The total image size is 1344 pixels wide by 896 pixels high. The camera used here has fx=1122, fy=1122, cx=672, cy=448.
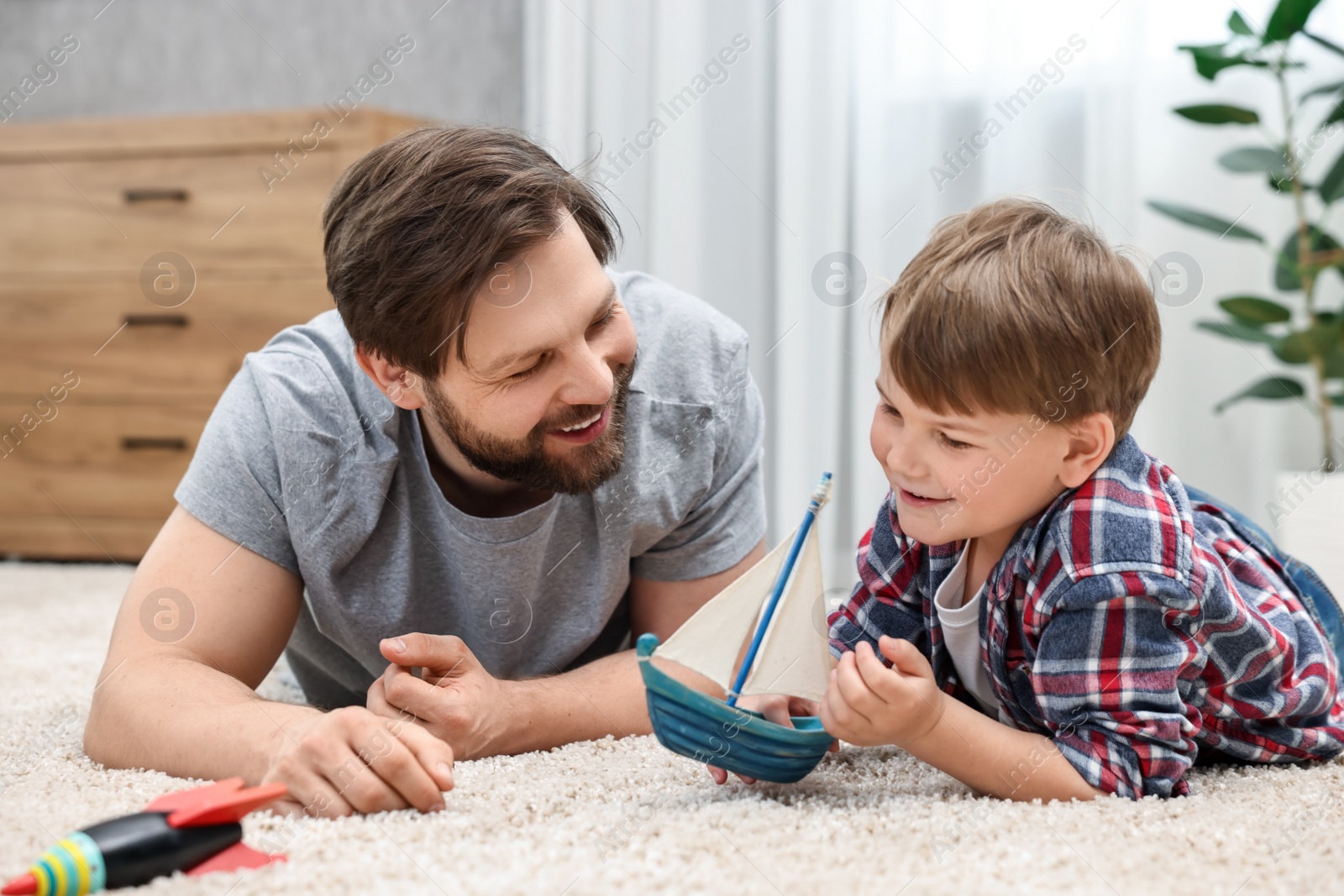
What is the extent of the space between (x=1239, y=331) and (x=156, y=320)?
2007 millimetres

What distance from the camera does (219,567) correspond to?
944 millimetres

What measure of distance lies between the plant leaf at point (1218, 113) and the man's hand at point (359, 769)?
1.50 meters

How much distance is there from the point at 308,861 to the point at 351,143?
5.59 ft

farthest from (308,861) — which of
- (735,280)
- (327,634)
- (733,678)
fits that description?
(735,280)

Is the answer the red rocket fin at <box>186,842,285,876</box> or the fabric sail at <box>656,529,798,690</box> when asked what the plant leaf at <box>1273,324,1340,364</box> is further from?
the red rocket fin at <box>186,842,285,876</box>

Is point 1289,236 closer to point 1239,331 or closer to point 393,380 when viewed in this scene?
point 1239,331

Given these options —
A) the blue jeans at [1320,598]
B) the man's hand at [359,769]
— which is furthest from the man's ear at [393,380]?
the blue jeans at [1320,598]

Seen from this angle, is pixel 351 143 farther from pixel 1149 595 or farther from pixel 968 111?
pixel 1149 595

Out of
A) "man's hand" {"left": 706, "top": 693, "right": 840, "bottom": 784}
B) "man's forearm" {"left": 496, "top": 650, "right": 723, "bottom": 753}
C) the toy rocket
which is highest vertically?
the toy rocket

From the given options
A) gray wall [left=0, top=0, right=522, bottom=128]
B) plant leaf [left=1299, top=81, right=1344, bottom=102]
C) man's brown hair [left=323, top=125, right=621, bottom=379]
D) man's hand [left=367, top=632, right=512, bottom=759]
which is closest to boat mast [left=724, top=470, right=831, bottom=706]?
man's hand [left=367, top=632, right=512, bottom=759]

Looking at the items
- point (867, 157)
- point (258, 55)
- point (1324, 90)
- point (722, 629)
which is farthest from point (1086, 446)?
point (258, 55)

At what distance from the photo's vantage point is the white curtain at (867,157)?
6.33ft

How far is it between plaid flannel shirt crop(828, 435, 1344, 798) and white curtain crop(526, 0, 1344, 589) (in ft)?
3.64

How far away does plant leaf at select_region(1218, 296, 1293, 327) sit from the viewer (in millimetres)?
1705
